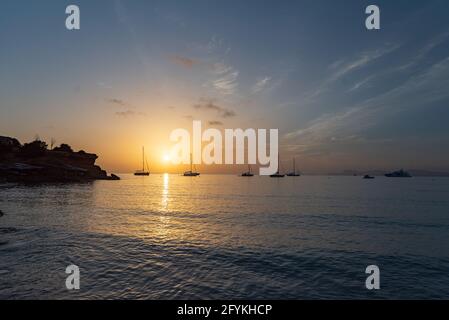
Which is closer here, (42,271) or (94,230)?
(42,271)

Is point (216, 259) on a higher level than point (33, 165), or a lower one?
lower

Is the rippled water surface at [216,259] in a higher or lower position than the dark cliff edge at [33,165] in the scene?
lower

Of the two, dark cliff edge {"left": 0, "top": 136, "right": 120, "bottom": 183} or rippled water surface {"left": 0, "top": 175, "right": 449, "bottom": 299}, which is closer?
rippled water surface {"left": 0, "top": 175, "right": 449, "bottom": 299}

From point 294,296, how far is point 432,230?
A: 3177cm

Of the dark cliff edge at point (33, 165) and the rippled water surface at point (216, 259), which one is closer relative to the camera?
the rippled water surface at point (216, 259)

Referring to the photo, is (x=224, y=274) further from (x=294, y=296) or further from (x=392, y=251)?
(x=392, y=251)

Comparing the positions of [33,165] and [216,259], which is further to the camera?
[33,165]

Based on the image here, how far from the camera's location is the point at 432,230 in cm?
3666

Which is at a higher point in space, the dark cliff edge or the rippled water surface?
the dark cliff edge
